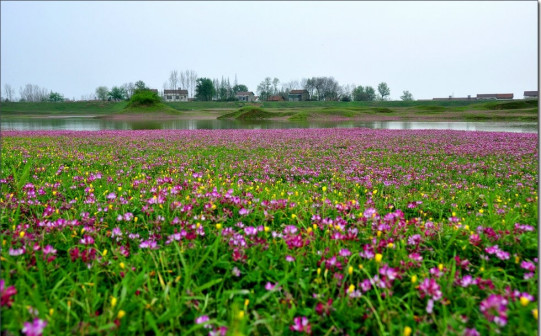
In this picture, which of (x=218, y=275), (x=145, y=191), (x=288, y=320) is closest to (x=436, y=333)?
(x=288, y=320)

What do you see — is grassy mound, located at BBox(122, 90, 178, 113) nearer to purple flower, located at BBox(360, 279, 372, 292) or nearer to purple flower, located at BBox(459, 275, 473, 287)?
purple flower, located at BBox(360, 279, 372, 292)

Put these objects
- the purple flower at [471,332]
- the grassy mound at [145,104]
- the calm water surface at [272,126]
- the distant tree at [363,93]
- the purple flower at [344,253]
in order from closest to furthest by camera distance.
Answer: the purple flower at [471,332] < the purple flower at [344,253] < the calm water surface at [272,126] < the grassy mound at [145,104] < the distant tree at [363,93]

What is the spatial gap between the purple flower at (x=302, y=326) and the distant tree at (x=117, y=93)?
135303mm

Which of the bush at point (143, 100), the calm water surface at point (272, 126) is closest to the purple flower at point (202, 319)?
the calm water surface at point (272, 126)

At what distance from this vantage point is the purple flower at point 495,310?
1840 mm

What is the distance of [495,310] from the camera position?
1.88 m

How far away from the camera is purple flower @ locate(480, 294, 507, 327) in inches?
72.4

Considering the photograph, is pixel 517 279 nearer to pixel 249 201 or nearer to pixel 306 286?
pixel 306 286

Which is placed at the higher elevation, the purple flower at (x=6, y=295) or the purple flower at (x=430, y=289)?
the purple flower at (x=6, y=295)

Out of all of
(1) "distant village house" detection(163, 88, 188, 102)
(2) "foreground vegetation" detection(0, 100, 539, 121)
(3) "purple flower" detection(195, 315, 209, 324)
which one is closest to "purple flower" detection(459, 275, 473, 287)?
(3) "purple flower" detection(195, 315, 209, 324)

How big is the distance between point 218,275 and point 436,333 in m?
1.49

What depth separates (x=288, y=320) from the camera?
6.81ft

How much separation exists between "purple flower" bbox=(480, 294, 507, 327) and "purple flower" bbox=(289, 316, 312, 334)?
100 centimetres

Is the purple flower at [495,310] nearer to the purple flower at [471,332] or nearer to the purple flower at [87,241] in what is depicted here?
the purple flower at [471,332]
